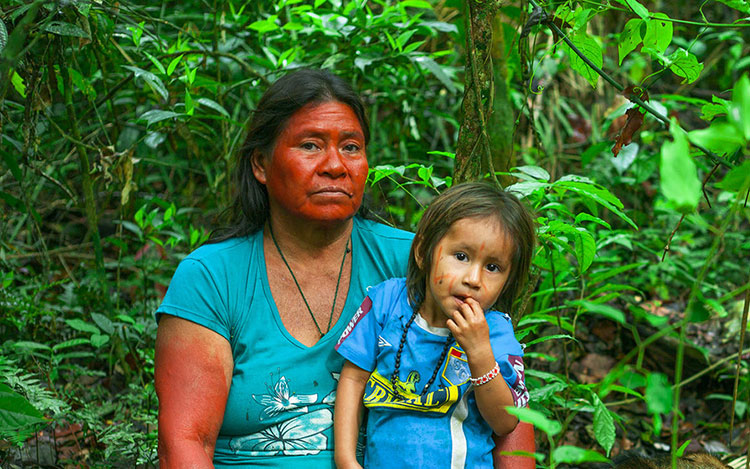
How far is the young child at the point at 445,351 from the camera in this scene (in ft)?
5.63

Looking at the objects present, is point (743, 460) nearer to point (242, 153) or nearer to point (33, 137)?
point (242, 153)

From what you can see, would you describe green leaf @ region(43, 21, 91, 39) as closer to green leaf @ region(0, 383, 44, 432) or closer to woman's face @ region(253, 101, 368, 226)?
woman's face @ region(253, 101, 368, 226)

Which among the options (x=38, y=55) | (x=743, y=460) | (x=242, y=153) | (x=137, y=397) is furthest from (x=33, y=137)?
(x=743, y=460)

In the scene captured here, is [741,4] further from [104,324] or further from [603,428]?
[104,324]

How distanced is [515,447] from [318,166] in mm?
941

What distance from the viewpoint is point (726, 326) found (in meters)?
3.79

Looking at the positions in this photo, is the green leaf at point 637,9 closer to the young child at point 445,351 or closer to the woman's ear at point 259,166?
the young child at point 445,351

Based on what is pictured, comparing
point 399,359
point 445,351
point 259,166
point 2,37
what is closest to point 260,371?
point 399,359

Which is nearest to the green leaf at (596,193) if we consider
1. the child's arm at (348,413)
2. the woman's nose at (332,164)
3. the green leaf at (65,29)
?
the woman's nose at (332,164)

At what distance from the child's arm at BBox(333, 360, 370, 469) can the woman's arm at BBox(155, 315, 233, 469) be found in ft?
1.04

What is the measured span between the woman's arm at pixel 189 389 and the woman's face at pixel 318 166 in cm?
45

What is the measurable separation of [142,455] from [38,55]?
139cm

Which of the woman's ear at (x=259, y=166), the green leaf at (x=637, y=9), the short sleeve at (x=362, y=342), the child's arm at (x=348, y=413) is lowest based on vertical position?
the child's arm at (x=348, y=413)

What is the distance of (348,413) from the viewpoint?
1880 mm
